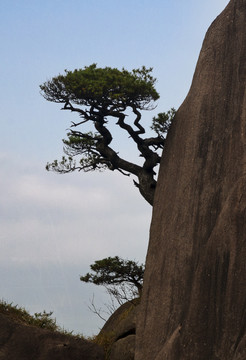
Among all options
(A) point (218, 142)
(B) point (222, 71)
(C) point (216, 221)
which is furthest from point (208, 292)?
(B) point (222, 71)

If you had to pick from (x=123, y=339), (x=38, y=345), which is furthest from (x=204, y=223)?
(x=38, y=345)

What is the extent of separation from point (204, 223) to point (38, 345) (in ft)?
16.3

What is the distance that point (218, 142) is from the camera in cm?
1087

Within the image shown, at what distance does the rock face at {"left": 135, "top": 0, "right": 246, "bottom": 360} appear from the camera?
366 inches

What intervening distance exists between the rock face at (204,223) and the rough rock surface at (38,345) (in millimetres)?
1737

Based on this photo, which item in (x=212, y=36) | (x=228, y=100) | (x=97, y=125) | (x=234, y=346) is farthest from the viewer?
(x=97, y=125)

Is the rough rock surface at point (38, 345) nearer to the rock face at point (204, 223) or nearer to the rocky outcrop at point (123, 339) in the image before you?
the rocky outcrop at point (123, 339)

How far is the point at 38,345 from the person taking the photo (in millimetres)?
11172

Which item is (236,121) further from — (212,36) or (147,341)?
(147,341)

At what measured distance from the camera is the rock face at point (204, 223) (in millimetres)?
9297

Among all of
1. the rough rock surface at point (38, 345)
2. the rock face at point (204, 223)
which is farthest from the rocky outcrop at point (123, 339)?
the rock face at point (204, 223)

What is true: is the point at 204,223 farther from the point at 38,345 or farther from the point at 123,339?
the point at 38,345

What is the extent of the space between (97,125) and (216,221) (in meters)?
6.87

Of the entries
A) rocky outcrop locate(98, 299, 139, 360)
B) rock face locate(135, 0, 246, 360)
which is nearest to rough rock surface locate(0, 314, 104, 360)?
rocky outcrop locate(98, 299, 139, 360)
